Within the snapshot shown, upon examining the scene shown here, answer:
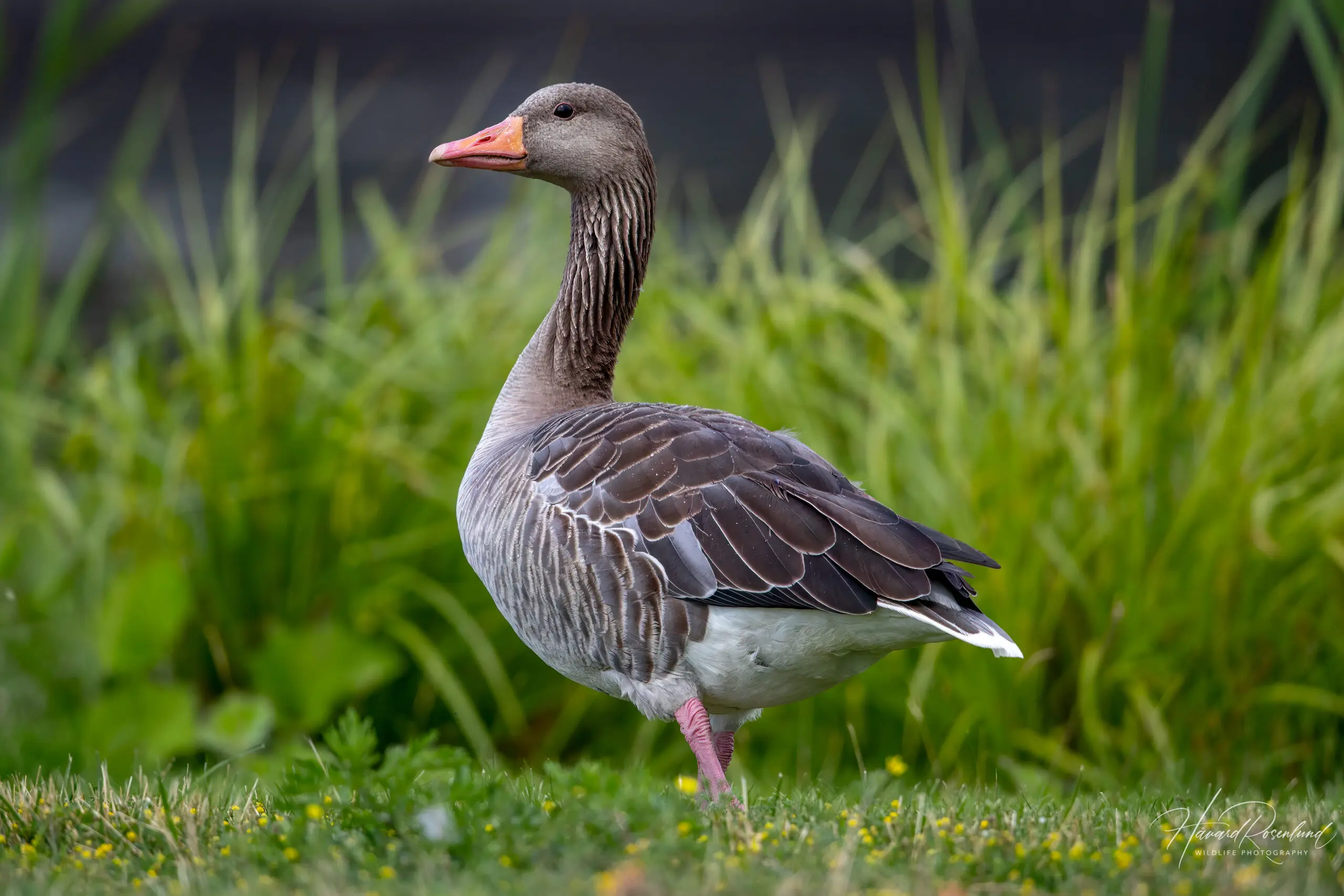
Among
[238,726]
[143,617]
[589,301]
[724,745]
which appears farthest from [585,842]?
[143,617]

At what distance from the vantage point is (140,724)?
16.4 feet

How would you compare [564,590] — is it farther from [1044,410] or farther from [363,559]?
[1044,410]

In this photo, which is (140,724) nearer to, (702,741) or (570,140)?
(702,741)

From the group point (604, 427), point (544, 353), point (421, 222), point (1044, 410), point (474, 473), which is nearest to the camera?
point (604, 427)

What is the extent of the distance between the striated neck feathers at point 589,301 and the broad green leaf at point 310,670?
1381mm

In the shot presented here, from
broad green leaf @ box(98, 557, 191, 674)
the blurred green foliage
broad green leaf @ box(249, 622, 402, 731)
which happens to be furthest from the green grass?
broad green leaf @ box(249, 622, 402, 731)

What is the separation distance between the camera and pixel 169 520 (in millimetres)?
5402

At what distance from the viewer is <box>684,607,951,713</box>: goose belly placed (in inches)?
136

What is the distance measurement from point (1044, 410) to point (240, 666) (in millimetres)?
3513

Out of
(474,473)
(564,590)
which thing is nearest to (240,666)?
(474,473)

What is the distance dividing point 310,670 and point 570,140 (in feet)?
7.80

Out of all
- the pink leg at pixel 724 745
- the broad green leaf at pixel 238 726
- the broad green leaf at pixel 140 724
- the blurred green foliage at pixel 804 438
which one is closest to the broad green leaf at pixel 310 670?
the blurred green foliage at pixel 804 438

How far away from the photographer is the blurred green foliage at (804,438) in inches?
196

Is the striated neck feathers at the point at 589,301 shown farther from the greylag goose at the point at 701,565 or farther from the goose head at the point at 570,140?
the greylag goose at the point at 701,565
